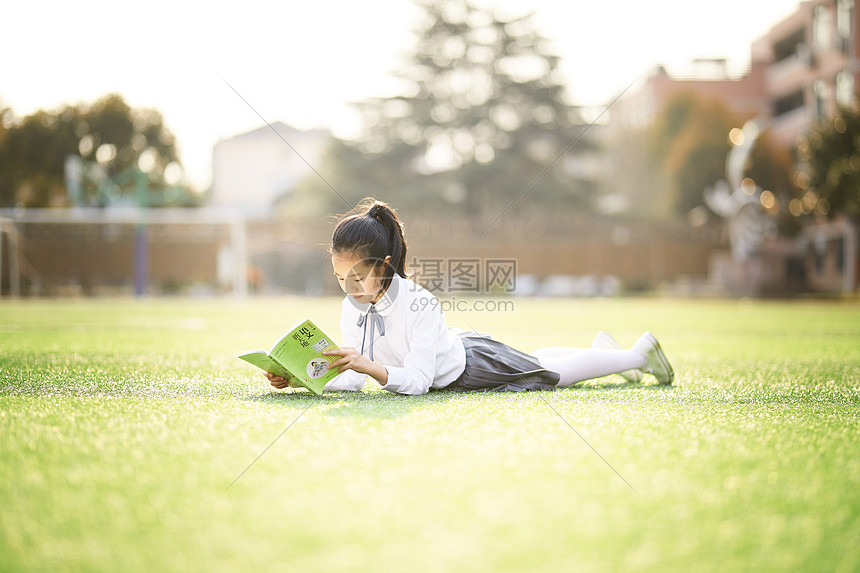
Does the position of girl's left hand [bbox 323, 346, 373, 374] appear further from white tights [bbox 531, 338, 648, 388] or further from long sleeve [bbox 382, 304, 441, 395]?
white tights [bbox 531, 338, 648, 388]

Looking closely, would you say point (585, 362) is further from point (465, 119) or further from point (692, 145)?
point (692, 145)

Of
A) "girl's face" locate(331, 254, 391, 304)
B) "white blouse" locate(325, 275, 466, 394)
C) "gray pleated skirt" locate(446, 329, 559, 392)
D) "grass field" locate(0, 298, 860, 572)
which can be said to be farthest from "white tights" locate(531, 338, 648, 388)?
"girl's face" locate(331, 254, 391, 304)

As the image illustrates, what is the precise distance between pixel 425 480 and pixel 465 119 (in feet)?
75.5

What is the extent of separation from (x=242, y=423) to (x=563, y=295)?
2240cm

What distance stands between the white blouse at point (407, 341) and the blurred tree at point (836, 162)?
16357 millimetres

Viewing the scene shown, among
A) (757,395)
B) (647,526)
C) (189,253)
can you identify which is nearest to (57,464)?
(647,526)

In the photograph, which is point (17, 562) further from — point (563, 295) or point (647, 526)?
point (563, 295)

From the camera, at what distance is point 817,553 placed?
1.23 metres

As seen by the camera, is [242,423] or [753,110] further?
[753,110]

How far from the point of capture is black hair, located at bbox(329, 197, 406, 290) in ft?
8.92

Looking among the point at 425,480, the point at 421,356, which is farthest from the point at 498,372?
the point at 425,480

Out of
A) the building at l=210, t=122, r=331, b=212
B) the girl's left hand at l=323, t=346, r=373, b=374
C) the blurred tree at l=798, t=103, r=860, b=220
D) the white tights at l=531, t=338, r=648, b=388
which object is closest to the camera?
the girl's left hand at l=323, t=346, r=373, b=374

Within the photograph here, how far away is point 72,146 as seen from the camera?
26.6 metres

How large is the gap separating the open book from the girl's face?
0.19 meters
